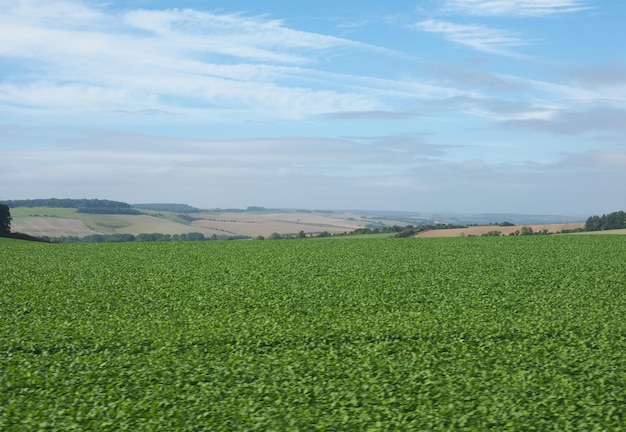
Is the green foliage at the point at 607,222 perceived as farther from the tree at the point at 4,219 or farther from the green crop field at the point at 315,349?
the tree at the point at 4,219

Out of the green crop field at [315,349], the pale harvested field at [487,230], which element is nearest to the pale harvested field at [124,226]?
the pale harvested field at [487,230]

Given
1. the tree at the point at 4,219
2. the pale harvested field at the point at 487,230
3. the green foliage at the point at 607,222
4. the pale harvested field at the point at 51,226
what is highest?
the green foliage at the point at 607,222

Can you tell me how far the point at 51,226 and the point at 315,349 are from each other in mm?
84585

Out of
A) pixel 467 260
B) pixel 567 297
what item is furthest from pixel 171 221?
pixel 567 297

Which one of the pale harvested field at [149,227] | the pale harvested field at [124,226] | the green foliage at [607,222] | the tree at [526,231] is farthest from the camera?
the pale harvested field at [149,227]

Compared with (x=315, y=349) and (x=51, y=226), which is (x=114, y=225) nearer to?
(x=51, y=226)

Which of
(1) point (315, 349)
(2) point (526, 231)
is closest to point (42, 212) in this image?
(2) point (526, 231)

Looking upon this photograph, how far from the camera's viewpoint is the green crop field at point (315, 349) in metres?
9.26

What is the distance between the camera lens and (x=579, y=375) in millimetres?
10836

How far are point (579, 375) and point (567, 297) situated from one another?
759 centimetres

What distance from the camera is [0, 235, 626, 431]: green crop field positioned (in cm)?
926

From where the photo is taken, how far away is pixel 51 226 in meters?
89.1

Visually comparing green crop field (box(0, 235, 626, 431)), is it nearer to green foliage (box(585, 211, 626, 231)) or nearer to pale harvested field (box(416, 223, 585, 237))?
pale harvested field (box(416, 223, 585, 237))

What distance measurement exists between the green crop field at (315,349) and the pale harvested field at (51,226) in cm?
6455
